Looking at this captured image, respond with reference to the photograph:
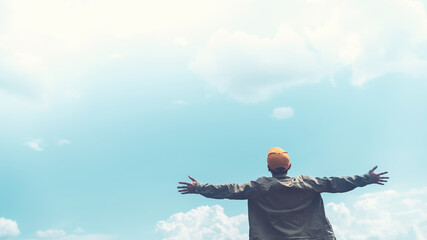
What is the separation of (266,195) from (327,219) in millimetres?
1464

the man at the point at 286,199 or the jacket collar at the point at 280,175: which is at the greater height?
the jacket collar at the point at 280,175

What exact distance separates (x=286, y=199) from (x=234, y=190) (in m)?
1.15

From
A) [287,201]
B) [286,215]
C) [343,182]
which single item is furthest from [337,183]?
[286,215]

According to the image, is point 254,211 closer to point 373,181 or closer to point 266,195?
point 266,195

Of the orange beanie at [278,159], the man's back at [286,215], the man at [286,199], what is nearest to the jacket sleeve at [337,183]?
the man at [286,199]

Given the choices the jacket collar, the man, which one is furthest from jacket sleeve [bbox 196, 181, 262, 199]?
the jacket collar

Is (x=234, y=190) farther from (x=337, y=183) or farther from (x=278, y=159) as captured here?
(x=337, y=183)

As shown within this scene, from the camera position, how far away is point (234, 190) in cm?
1031

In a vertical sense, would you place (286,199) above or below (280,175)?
below

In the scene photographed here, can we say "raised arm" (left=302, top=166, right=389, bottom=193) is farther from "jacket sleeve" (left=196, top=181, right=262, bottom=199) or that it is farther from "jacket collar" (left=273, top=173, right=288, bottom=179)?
"jacket sleeve" (left=196, top=181, right=262, bottom=199)

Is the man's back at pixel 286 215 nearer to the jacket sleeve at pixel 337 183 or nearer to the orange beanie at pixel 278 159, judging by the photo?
the jacket sleeve at pixel 337 183

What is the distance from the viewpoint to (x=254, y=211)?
10.5m

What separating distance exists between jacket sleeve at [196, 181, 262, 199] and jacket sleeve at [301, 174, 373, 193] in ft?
3.69

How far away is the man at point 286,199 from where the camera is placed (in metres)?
10.3
